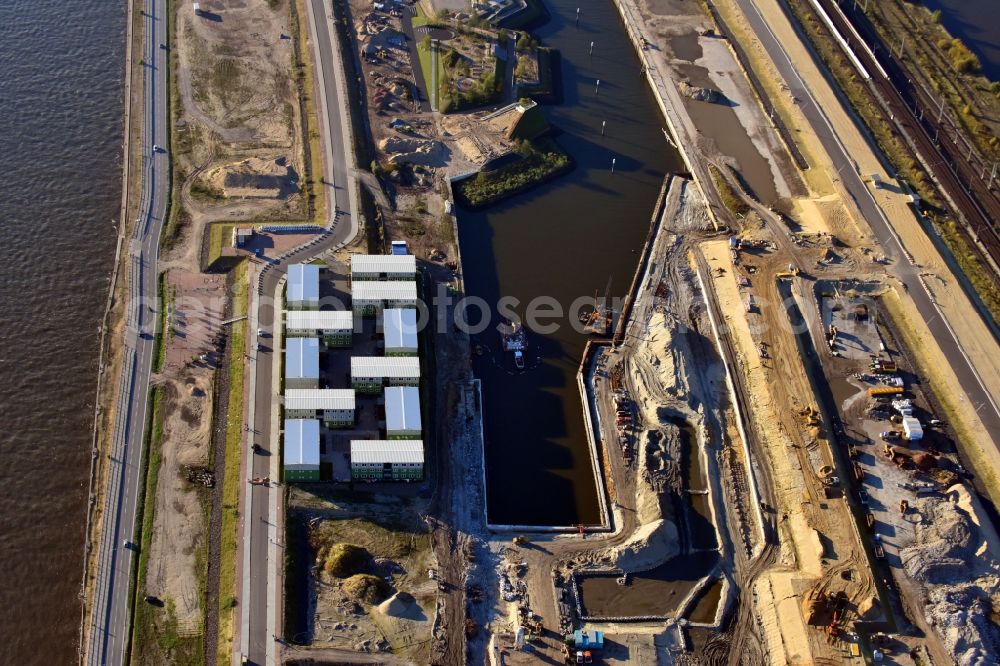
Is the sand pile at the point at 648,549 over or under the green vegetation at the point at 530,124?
under

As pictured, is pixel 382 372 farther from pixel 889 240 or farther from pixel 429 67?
pixel 429 67

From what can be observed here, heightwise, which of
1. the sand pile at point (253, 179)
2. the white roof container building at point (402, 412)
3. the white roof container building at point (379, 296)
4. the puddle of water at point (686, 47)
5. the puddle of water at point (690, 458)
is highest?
the puddle of water at point (686, 47)

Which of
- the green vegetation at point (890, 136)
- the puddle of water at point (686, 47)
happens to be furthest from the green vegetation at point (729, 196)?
the puddle of water at point (686, 47)

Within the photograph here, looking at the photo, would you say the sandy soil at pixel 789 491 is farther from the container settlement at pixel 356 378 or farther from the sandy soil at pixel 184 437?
the sandy soil at pixel 184 437

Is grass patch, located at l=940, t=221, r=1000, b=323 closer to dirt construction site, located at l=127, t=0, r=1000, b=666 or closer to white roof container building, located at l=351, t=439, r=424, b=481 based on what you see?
dirt construction site, located at l=127, t=0, r=1000, b=666

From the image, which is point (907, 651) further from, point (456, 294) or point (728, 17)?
point (728, 17)
